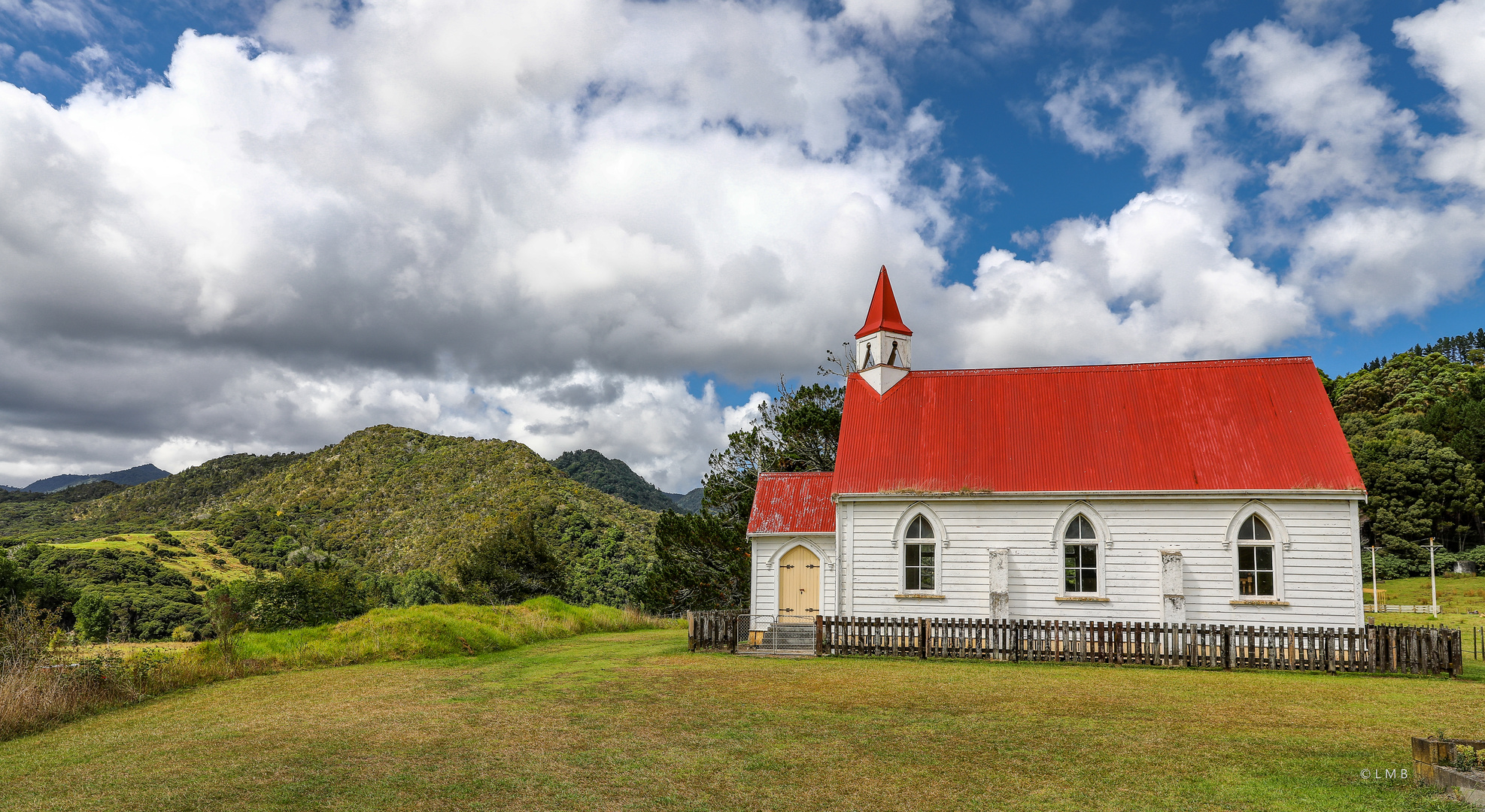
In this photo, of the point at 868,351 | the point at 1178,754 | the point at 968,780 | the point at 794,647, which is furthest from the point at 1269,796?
the point at 868,351

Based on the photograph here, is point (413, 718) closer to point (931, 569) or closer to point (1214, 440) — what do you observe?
point (931, 569)

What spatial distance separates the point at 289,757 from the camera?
930cm

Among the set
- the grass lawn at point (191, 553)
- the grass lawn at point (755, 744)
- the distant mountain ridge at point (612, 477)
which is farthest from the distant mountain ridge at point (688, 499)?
the grass lawn at point (755, 744)

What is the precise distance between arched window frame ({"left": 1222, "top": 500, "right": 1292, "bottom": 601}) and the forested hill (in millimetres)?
40384

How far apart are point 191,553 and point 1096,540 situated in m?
60.1

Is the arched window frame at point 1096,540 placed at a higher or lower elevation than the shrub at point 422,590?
higher

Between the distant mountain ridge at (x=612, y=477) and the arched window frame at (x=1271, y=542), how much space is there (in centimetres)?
7658

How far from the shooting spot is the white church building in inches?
765

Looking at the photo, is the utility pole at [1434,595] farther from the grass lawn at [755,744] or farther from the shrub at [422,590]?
the shrub at [422,590]

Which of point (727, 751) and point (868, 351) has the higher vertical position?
point (868, 351)

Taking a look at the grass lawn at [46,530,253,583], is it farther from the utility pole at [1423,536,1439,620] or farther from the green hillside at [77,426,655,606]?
the utility pole at [1423,536,1439,620]

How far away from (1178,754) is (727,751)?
5.10 metres

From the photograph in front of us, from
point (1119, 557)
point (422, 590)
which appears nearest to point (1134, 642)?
point (1119, 557)

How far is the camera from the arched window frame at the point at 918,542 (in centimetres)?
2106
